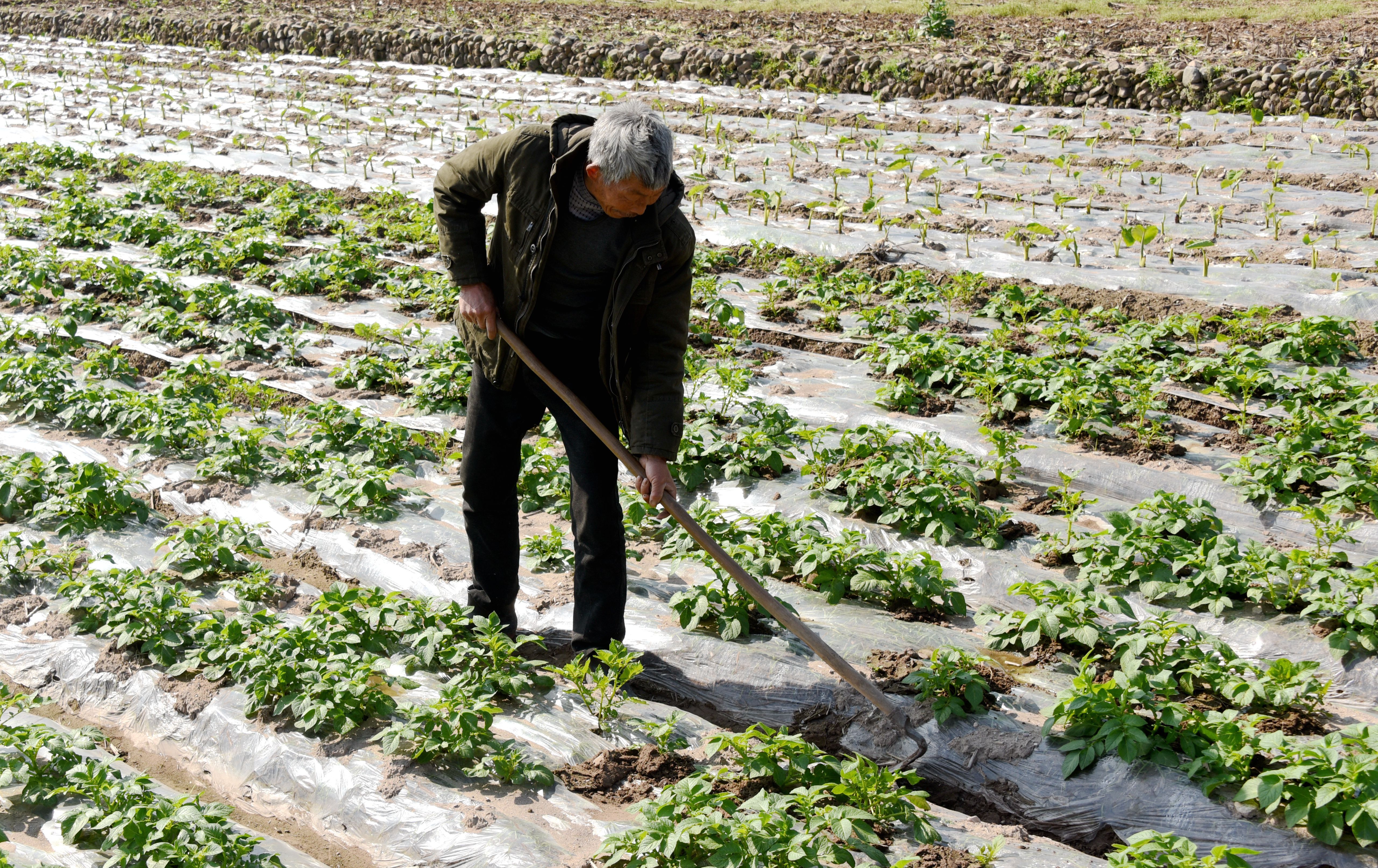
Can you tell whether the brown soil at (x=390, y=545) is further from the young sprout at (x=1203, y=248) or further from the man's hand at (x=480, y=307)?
the young sprout at (x=1203, y=248)

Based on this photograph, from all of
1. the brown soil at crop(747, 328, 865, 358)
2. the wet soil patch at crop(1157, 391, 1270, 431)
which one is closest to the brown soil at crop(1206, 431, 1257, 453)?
the wet soil patch at crop(1157, 391, 1270, 431)

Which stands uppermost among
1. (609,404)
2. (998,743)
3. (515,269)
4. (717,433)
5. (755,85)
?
(755,85)

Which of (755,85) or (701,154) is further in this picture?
(755,85)

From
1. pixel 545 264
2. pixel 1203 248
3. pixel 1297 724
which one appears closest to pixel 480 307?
pixel 545 264

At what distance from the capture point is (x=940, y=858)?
9.43 feet

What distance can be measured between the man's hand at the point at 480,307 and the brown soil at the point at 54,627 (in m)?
1.79

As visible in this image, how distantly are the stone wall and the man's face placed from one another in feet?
28.6

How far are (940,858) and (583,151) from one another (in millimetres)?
2160

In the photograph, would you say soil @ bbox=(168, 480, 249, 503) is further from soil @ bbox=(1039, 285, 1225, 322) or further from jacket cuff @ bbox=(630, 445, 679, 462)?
soil @ bbox=(1039, 285, 1225, 322)

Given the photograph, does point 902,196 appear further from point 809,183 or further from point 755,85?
point 755,85

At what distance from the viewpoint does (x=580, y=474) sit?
353 cm

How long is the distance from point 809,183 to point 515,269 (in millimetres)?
6361

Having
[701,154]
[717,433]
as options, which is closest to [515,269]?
[717,433]

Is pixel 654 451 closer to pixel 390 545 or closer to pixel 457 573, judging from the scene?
pixel 457 573
